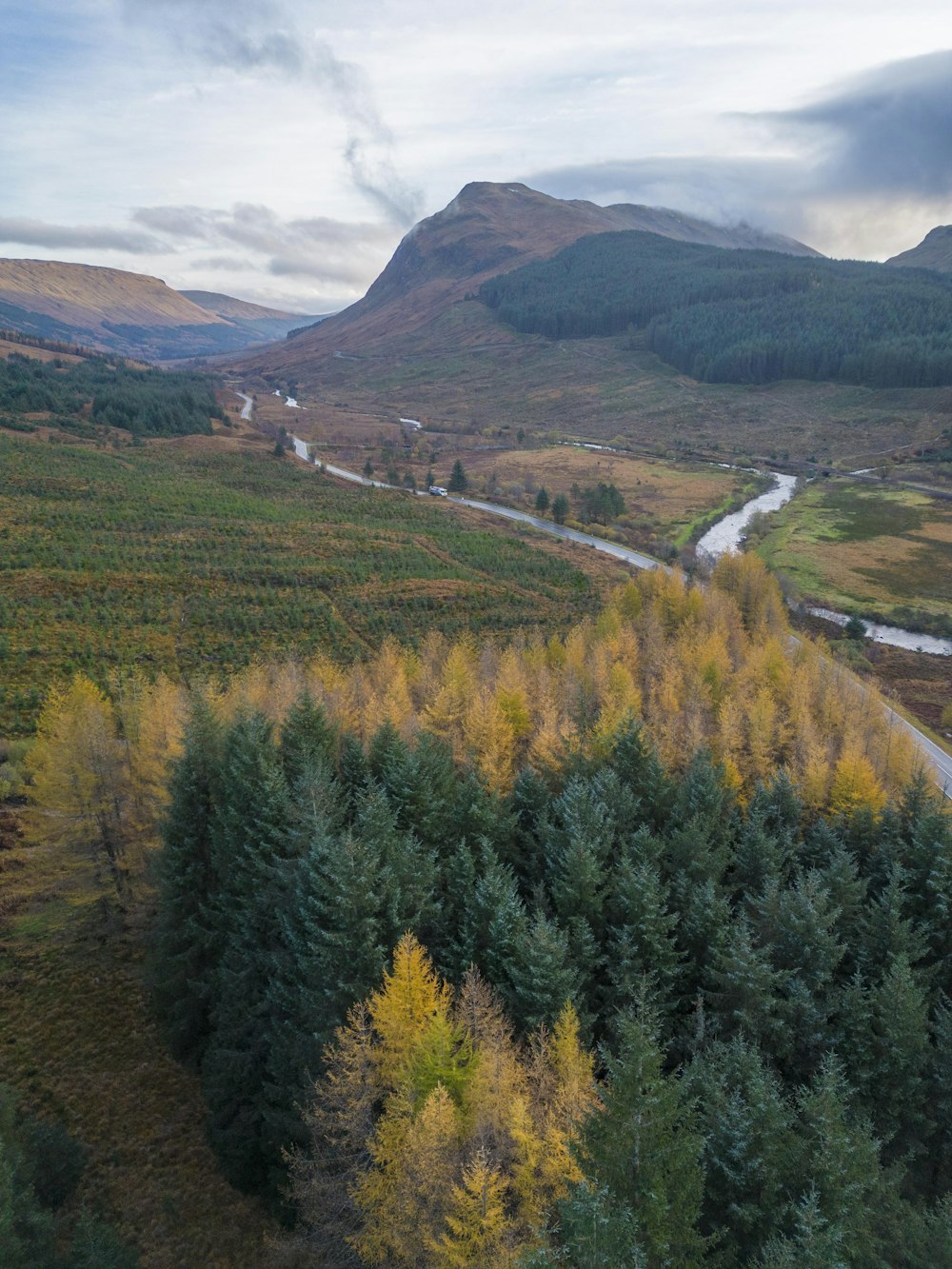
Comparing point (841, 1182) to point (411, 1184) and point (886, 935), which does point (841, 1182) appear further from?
point (886, 935)

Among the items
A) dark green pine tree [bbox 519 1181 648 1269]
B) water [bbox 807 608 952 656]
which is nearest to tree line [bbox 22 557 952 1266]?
dark green pine tree [bbox 519 1181 648 1269]

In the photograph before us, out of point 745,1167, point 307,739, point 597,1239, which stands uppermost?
point 597,1239

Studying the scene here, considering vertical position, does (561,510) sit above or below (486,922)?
above

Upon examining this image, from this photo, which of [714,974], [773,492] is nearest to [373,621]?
[714,974]

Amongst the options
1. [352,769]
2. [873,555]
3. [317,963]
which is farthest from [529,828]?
[873,555]

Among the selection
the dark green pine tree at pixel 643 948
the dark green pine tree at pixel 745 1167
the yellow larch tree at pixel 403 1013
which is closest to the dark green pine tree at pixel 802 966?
the dark green pine tree at pixel 643 948

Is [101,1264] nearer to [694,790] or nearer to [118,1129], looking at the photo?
[118,1129]
